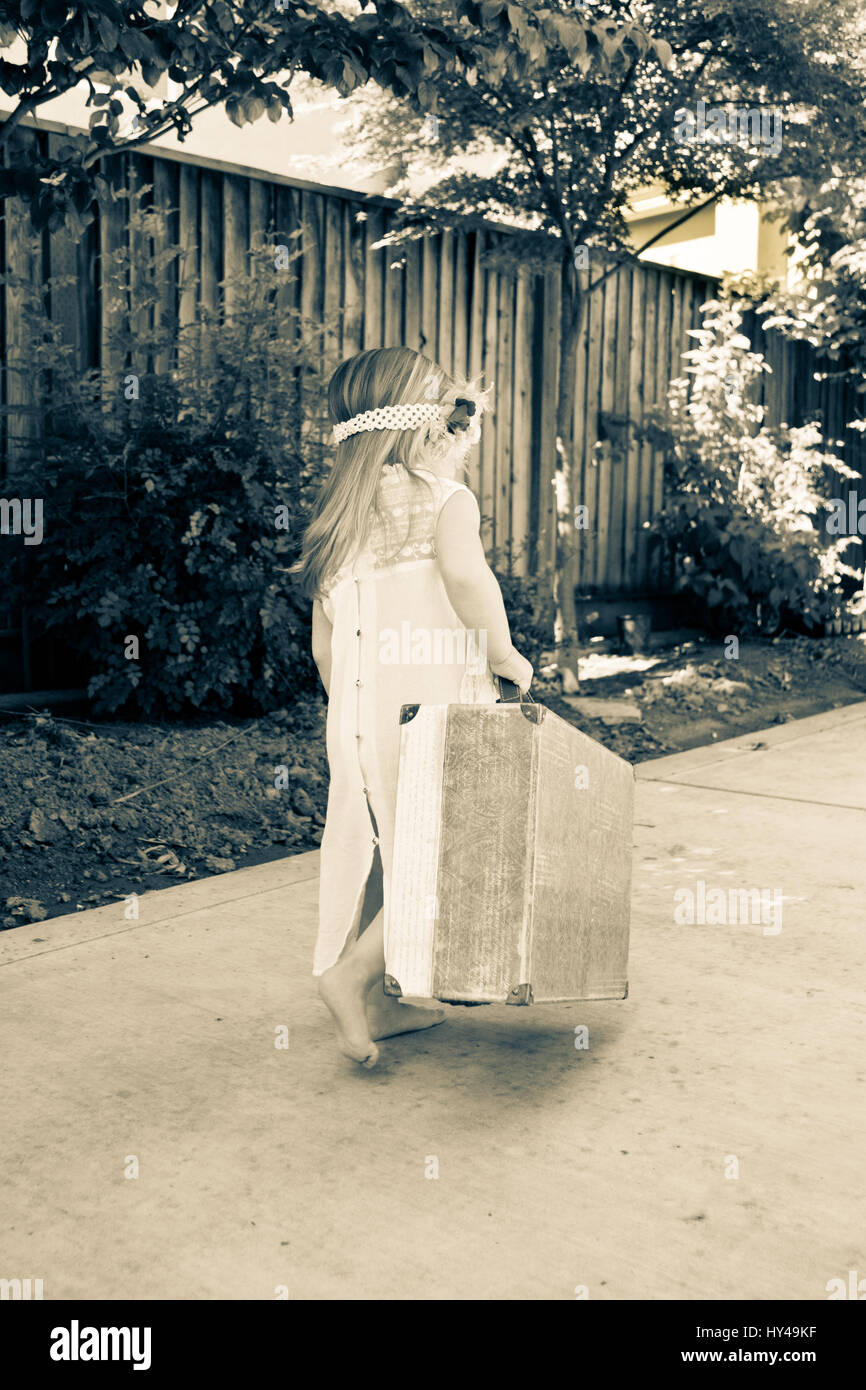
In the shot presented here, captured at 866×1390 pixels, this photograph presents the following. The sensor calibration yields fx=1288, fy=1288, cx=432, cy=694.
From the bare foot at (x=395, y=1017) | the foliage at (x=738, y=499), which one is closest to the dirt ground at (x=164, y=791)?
the bare foot at (x=395, y=1017)

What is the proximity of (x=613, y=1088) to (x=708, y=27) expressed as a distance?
5878 millimetres

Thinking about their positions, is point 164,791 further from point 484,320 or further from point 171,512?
point 484,320

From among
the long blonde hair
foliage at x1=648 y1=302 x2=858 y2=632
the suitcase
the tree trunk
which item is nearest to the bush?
the tree trunk

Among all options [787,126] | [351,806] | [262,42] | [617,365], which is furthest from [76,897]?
[617,365]

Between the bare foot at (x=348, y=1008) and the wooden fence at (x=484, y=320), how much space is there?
12.9ft

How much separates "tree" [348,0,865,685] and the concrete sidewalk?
4.19m

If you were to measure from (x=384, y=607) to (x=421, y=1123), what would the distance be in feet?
3.70

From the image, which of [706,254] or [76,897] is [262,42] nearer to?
[76,897]

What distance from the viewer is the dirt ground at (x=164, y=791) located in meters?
4.29

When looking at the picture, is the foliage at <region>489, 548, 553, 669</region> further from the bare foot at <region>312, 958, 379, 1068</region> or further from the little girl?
the bare foot at <region>312, 958, 379, 1068</region>

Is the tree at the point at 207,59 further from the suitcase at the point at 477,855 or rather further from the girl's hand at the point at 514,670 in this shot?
the suitcase at the point at 477,855

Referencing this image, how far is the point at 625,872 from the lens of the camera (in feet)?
10.4

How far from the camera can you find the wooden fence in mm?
6453

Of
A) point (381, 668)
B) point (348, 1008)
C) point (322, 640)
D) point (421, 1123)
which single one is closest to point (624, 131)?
point (322, 640)
